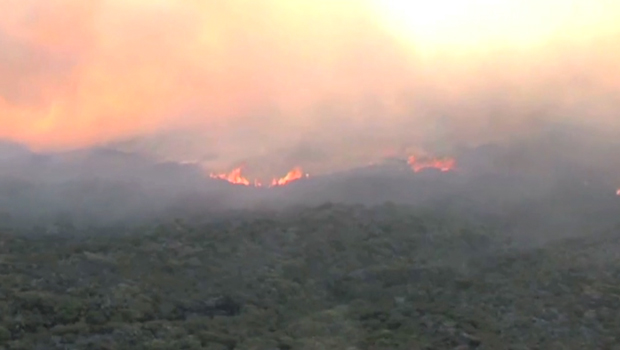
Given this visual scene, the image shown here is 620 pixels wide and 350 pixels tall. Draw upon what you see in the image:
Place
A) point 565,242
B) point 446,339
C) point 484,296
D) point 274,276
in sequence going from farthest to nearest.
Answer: point 565,242 < point 274,276 < point 484,296 < point 446,339

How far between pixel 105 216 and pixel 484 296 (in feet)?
93.9

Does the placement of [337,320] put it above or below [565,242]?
below

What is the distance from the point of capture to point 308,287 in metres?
43.6

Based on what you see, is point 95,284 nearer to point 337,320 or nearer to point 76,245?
point 76,245

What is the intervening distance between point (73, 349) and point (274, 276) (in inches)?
533

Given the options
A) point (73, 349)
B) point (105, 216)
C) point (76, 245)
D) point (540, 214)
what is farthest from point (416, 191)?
point (73, 349)

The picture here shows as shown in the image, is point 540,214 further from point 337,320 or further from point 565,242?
point 337,320

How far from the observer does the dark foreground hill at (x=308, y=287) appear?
35.9 m

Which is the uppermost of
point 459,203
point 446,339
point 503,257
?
point 459,203

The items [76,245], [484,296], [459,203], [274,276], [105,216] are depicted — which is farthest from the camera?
[459,203]

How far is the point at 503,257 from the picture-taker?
49.0m

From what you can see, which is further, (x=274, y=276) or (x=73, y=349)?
(x=274, y=276)

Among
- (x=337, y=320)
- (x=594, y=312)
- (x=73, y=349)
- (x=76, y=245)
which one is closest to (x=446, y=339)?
(x=337, y=320)

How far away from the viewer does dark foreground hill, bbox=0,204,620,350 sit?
Result: 118 feet
